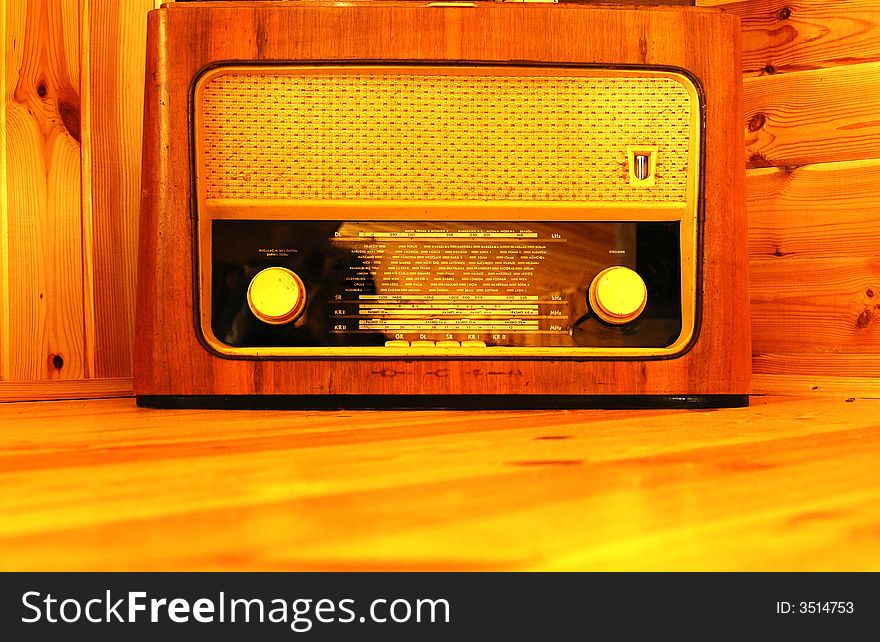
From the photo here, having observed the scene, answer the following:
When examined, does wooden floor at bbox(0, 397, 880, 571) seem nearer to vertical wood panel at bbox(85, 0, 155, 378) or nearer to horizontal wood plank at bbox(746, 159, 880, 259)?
vertical wood panel at bbox(85, 0, 155, 378)

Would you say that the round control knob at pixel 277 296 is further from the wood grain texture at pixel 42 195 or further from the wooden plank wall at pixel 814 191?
the wooden plank wall at pixel 814 191

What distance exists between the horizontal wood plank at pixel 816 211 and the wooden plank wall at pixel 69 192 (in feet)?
2.60

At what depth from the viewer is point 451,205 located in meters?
0.82

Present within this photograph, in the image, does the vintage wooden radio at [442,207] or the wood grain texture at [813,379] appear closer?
the vintage wooden radio at [442,207]

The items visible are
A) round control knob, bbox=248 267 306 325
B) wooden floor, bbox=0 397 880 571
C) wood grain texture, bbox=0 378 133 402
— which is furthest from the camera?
wood grain texture, bbox=0 378 133 402

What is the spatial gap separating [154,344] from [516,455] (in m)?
0.44

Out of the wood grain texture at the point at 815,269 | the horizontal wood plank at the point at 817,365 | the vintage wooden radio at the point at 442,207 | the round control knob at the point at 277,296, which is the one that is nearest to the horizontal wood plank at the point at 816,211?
the wood grain texture at the point at 815,269

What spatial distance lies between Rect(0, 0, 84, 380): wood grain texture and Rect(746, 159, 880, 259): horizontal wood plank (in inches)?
33.2

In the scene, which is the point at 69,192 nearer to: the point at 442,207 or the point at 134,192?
the point at 134,192

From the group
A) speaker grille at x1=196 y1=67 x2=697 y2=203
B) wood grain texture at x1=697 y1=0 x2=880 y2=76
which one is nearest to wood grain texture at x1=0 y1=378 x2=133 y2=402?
speaker grille at x1=196 y1=67 x2=697 y2=203

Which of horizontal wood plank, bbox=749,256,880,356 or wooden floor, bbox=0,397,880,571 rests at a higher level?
horizontal wood plank, bbox=749,256,880,356

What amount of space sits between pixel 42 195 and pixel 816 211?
94 cm

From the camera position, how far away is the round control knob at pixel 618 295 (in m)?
0.80

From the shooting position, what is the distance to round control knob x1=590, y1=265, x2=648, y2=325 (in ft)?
2.63
